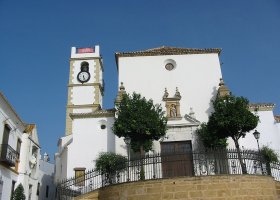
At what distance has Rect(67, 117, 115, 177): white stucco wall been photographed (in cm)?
2264

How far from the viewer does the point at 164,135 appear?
21.0m

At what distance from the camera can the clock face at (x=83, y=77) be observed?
36872 millimetres

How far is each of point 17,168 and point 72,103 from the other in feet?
57.3

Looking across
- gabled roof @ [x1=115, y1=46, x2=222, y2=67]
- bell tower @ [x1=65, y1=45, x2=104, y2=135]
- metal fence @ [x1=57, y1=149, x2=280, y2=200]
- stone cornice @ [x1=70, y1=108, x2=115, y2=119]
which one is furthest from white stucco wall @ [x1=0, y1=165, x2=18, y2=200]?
bell tower @ [x1=65, y1=45, x2=104, y2=135]

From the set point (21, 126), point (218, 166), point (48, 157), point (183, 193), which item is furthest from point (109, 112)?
point (48, 157)

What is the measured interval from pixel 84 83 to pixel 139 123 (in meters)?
18.6

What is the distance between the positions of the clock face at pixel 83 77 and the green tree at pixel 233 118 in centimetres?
2025

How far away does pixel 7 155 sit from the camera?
15.9 m

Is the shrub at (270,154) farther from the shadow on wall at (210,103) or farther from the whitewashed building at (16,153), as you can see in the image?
the whitewashed building at (16,153)

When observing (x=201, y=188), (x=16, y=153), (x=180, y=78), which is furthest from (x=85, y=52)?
(x=201, y=188)

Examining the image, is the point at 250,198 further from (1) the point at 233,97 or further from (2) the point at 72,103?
(2) the point at 72,103

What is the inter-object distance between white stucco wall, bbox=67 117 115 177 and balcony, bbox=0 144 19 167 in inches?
241

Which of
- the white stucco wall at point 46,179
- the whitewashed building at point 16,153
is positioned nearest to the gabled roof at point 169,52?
the whitewashed building at point 16,153

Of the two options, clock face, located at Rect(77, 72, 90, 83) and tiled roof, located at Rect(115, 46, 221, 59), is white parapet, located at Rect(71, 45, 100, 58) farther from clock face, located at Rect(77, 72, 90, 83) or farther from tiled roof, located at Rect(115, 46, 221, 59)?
tiled roof, located at Rect(115, 46, 221, 59)
